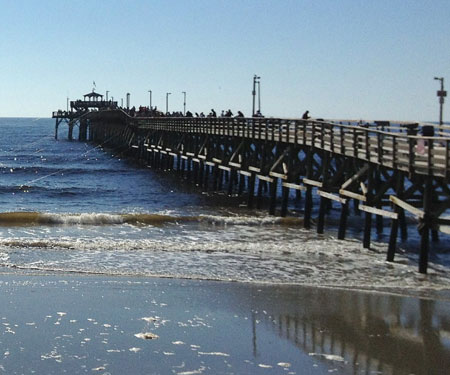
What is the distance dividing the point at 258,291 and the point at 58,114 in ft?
337

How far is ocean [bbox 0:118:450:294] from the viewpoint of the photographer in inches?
698

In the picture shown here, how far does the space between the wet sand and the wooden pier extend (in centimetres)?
384

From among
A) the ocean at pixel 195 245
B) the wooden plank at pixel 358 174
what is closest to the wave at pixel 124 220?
the ocean at pixel 195 245

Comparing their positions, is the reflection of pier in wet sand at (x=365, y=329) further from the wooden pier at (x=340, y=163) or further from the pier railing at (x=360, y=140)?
the pier railing at (x=360, y=140)

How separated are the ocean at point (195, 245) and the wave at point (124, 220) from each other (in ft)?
0.12

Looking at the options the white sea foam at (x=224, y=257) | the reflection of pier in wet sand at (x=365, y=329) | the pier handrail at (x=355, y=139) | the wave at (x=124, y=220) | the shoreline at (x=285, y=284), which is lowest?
the wave at (x=124, y=220)

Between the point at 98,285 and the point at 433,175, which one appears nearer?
the point at 98,285

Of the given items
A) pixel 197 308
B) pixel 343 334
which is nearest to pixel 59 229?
pixel 197 308

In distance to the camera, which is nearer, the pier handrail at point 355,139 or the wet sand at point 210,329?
the wet sand at point 210,329

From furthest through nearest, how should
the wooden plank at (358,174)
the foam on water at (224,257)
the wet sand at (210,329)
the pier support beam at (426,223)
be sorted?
the wooden plank at (358,174) → the foam on water at (224,257) → the pier support beam at (426,223) → the wet sand at (210,329)

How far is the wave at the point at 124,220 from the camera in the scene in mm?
28344

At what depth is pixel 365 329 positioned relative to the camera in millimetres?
12727

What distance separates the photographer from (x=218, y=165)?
1495 inches

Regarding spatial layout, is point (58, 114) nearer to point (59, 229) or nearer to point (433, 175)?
point (59, 229)
